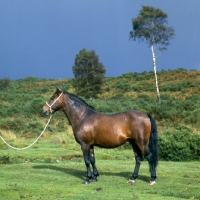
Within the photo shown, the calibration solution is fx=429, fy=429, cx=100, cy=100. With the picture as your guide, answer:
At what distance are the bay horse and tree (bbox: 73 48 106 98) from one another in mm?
43451

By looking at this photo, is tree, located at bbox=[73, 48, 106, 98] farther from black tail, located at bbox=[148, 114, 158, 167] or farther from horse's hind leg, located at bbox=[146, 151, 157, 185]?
horse's hind leg, located at bbox=[146, 151, 157, 185]

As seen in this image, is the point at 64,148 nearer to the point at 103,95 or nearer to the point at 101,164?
the point at 101,164

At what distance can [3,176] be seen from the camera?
42.0 ft

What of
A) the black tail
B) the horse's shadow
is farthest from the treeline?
the black tail

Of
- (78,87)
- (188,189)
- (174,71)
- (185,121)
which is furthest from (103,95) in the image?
(188,189)

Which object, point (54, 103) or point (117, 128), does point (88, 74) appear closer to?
point (54, 103)

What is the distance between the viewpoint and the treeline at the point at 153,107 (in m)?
18.9

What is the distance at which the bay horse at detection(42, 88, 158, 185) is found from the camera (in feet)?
38.8

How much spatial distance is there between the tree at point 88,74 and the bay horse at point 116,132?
143 ft

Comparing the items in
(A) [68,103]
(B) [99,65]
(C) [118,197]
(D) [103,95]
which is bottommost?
(C) [118,197]

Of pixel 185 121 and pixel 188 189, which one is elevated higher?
pixel 185 121

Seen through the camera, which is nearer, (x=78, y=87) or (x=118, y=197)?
(x=118, y=197)

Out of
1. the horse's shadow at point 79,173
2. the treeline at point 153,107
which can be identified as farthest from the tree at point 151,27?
the horse's shadow at point 79,173

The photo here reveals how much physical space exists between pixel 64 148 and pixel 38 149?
1.46 m
